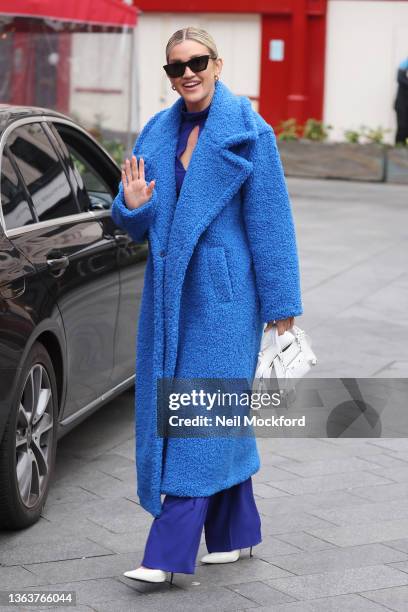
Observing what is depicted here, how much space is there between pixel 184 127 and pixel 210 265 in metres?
0.49

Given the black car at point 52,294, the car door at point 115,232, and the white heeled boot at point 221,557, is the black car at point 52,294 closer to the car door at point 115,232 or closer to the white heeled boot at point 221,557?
the car door at point 115,232

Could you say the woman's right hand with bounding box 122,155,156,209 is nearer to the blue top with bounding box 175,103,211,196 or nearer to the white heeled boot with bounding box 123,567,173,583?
the blue top with bounding box 175,103,211,196

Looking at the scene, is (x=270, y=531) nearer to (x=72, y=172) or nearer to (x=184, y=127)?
(x=184, y=127)

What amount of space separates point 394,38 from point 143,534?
17994 millimetres

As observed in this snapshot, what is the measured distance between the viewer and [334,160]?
18422mm

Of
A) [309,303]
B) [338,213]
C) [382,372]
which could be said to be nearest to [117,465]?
[382,372]

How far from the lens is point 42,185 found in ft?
17.3

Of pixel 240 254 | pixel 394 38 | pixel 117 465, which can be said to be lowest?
pixel 117 465

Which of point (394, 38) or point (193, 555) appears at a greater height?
point (394, 38)

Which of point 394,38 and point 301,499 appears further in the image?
point 394,38

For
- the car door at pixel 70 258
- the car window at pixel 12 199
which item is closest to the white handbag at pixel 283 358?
the car door at pixel 70 258

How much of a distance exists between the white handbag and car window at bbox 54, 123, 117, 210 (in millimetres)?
1822

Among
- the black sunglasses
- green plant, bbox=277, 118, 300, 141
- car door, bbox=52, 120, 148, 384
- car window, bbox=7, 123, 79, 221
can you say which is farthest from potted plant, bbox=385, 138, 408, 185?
the black sunglasses

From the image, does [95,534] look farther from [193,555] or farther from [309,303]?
[309,303]
